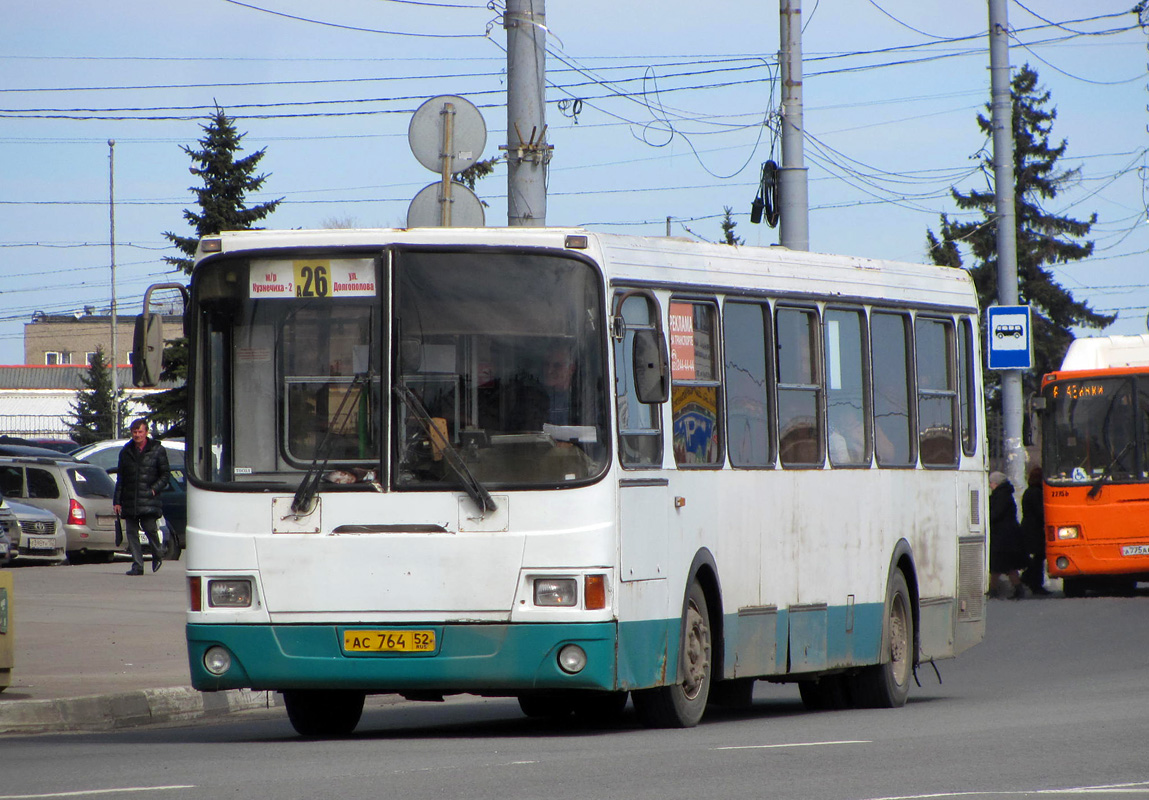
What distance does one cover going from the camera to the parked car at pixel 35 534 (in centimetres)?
2866

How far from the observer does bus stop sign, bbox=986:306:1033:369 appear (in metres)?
24.2

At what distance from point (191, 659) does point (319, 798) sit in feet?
9.21

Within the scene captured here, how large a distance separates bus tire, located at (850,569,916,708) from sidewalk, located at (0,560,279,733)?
156 inches

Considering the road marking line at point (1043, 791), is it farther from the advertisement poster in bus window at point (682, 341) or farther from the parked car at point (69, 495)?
the parked car at point (69, 495)

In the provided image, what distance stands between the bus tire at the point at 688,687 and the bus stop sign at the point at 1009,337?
14.1 m

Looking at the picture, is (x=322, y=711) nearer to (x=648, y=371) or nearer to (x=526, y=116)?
(x=648, y=371)

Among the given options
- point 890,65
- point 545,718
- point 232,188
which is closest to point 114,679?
point 545,718

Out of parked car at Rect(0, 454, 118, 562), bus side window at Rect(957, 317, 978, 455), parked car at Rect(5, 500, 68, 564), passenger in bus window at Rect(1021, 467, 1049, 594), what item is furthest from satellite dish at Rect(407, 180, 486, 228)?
parked car at Rect(0, 454, 118, 562)

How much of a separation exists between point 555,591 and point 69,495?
72.4 feet

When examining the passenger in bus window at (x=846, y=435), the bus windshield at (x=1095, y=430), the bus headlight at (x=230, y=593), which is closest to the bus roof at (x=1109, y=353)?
the bus windshield at (x=1095, y=430)

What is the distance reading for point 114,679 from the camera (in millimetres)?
13922

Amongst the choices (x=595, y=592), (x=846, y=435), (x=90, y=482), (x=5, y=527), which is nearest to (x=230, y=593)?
(x=595, y=592)

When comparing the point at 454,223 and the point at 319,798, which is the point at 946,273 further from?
the point at 319,798

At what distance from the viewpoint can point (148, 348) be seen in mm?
10094
